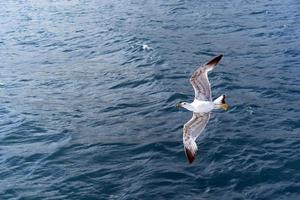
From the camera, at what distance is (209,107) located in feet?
47.5

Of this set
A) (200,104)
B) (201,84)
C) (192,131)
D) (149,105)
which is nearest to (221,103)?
(200,104)

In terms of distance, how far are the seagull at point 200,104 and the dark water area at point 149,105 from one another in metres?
1.77

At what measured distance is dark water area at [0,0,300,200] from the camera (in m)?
16.7

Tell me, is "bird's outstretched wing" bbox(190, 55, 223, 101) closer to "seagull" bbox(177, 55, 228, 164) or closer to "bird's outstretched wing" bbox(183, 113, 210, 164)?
"seagull" bbox(177, 55, 228, 164)

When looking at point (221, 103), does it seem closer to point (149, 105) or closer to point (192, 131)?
point (192, 131)

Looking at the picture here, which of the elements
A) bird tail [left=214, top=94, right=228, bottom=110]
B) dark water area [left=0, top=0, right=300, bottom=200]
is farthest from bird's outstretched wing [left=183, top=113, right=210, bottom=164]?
dark water area [left=0, top=0, right=300, bottom=200]

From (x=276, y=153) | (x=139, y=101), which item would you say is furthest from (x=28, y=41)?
(x=276, y=153)

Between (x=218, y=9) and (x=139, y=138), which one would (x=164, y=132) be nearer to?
(x=139, y=138)

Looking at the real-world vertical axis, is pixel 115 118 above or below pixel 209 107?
below

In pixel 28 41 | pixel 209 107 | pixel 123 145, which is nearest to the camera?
pixel 209 107

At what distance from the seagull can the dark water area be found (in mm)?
1770

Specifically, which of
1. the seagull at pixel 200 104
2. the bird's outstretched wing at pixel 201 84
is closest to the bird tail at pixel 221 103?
the seagull at pixel 200 104

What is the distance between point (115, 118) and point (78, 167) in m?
4.40

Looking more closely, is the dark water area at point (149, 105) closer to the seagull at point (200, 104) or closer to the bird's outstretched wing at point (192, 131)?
the bird's outstretched wing at point (192, 131)
